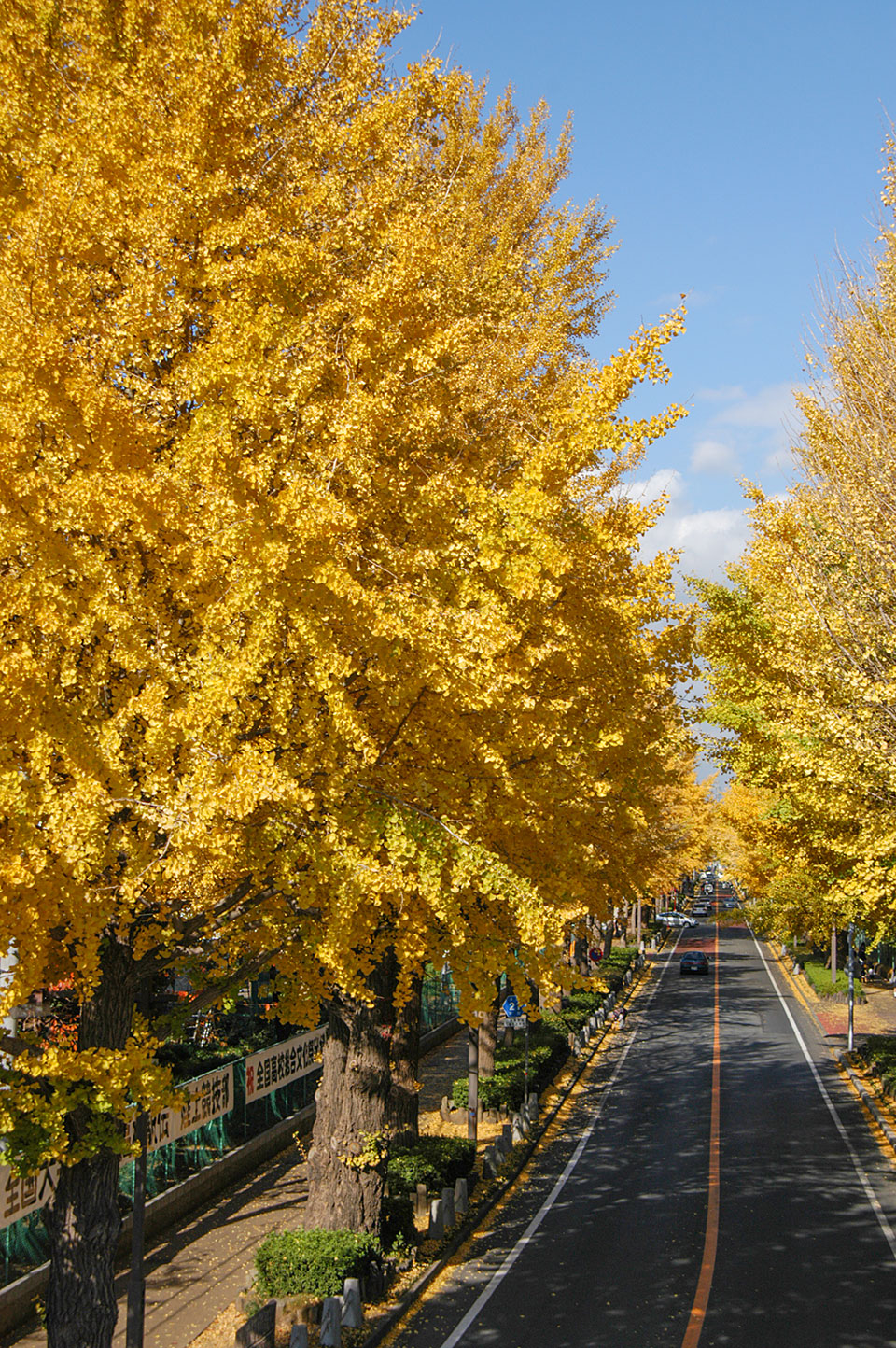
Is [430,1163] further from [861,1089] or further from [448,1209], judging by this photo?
[861,1089]

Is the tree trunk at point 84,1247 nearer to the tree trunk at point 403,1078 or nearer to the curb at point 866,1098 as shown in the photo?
the tree trunk at point 403,1078

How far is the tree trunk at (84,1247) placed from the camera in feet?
25.4

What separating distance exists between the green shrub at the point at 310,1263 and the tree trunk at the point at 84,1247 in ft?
10.8

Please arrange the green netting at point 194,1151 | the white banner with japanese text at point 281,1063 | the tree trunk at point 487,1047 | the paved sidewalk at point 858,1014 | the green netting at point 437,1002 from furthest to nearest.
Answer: the paved sidewalk at point 858,1014
the green netting at point 437,1002
the tree trunk at point 487,1047
the white banner with japanese text at point 281,1063
the green netting at point 194,1151

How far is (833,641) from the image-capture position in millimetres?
14234

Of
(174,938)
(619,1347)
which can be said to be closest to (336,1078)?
(619,1347)

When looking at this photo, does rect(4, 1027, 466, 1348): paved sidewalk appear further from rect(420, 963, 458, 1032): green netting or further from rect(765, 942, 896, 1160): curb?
rect(765, 942, 896, 1160): curb

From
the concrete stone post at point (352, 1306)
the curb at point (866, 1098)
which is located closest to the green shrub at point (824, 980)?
the curb at point (866, 1098)

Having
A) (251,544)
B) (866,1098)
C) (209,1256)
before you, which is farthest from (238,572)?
(866,1098)

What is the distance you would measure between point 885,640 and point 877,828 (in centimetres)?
237

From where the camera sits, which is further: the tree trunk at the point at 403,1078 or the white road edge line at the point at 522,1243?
the tree trunk at the point at 403,1078

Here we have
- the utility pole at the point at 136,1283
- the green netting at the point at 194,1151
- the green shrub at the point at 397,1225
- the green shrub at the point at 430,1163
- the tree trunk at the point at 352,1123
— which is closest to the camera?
the utility pole at the point at 136,1283

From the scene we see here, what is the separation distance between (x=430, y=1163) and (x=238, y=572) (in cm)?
1072

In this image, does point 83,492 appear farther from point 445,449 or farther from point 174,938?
point 445,449
